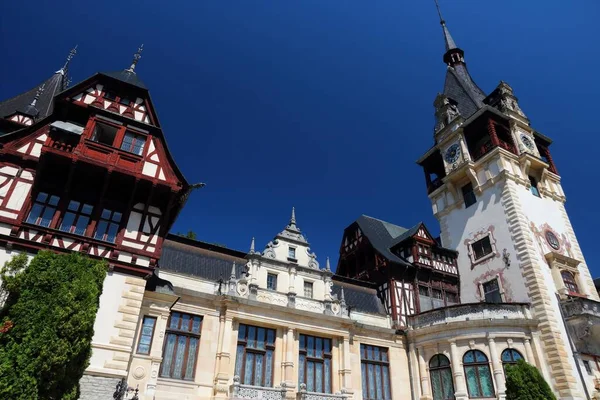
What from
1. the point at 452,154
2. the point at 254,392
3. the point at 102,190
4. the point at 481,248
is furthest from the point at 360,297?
the point at 102,190

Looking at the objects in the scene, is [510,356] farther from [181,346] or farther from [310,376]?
[181,346]

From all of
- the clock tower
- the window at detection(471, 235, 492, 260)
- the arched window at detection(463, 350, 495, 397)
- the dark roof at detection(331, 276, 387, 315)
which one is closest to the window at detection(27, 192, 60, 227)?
the dark roof at detection(331, 276, 387, 315)

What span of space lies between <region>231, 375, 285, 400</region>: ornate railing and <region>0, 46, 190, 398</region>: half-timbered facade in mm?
5726

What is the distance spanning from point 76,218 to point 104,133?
14.5 feet

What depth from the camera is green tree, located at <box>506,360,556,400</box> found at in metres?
15.3

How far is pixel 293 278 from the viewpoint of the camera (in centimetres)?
2289

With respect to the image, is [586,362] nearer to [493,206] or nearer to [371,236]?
[493,206]

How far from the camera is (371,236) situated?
1191 inches

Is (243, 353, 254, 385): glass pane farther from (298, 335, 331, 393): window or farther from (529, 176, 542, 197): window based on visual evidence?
(529, 176, 542, 197): window

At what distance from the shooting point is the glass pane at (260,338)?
66.6 feet

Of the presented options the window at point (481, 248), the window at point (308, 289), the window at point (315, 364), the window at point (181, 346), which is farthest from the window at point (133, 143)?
the window at point (481, 248)

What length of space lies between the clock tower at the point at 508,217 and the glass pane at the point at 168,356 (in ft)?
60.5

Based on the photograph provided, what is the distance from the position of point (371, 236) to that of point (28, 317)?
23.0m

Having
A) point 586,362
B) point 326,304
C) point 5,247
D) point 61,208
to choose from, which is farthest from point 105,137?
point 586,362
